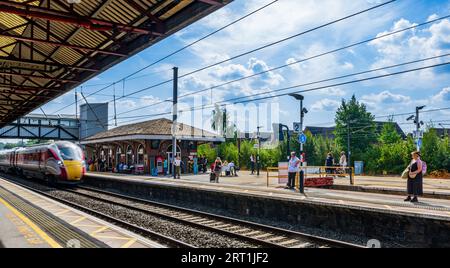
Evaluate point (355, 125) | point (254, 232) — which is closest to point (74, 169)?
point (254, 232)

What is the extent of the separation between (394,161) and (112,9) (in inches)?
1200

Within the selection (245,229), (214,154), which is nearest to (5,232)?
(245,229)

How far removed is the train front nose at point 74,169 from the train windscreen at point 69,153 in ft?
0.82

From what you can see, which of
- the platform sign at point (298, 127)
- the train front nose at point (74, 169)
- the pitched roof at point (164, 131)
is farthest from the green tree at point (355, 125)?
the train front nose at point (74, 169)

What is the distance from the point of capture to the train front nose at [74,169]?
2291 cm

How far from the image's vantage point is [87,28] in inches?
450

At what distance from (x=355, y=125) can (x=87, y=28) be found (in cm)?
4403

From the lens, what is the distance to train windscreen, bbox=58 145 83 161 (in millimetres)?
23047

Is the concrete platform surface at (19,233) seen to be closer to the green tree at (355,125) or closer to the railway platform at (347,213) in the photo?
the railway platform at (347,213)

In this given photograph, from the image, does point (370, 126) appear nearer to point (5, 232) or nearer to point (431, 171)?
point (431, 171)

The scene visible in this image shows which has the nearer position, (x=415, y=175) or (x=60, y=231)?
(x=60, y=231)

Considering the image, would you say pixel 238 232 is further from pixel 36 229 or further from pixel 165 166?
pixel 165 166
